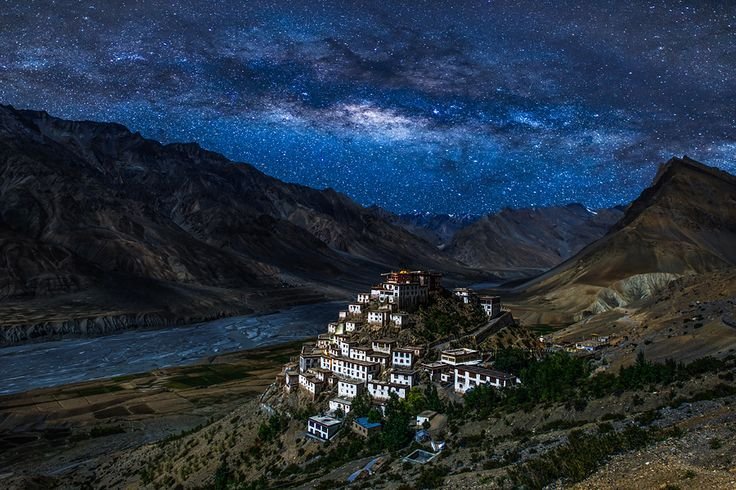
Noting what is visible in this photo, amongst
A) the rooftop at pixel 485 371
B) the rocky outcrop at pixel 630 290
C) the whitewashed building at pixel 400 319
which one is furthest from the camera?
the rocky outcrop at pixel 630 290

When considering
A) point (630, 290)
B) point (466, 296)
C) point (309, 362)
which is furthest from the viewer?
point (630, 290)

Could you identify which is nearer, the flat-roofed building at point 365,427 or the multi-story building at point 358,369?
the flat-roofed building at point 365,427

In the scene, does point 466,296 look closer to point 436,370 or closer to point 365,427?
point 436,370

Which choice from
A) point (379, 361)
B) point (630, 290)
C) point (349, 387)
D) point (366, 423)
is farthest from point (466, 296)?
point (630, 290)

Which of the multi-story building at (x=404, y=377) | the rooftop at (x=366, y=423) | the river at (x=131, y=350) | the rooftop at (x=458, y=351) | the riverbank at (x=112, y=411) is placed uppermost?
the rooftop at (x=458, y=351)

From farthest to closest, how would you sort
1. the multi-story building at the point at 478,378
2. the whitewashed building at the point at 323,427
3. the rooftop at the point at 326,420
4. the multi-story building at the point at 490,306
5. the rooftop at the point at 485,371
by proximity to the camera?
the multi-story building at the point at 490,306 → the rooftop at the point at 326,420 → the whitewashed building at the point at 323,427 → the rooftop at the point at 485,371 → the multi-story building at the point at 478,378

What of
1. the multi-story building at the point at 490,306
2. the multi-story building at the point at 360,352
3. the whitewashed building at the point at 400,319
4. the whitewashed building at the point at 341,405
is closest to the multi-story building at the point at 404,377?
the whitewashed building at the point at 341,405

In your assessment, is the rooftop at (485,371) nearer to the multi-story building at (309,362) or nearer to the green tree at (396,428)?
the green tree at (396,428)
